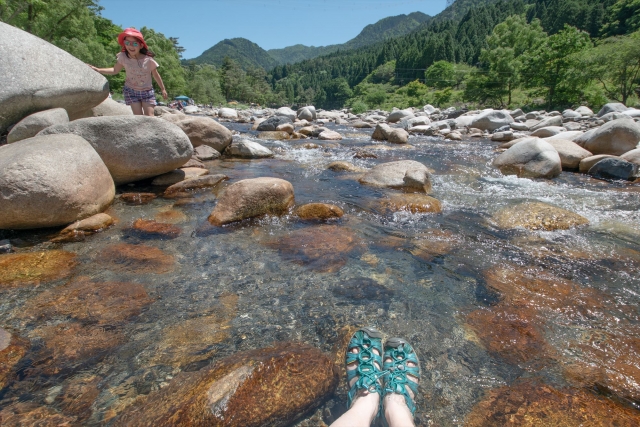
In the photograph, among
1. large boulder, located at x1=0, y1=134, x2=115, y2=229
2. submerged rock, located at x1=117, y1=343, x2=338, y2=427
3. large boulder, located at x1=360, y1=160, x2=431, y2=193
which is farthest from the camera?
large boulder, located at x1=360, y1=160, x2=431, y2=193

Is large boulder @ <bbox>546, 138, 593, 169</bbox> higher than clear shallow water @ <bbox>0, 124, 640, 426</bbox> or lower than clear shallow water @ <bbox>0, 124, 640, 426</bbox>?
lower

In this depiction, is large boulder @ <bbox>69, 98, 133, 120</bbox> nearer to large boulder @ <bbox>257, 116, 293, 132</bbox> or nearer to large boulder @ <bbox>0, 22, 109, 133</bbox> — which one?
large boulder @ <bbox>0, 22, 109, 133</bbox>

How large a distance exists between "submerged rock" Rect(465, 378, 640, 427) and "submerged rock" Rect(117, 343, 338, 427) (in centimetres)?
96

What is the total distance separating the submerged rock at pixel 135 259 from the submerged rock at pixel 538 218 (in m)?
4.57

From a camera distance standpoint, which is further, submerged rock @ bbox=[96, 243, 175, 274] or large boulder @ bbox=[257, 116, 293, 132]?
large boulder @ bbox=[257, 116, 293, 132]

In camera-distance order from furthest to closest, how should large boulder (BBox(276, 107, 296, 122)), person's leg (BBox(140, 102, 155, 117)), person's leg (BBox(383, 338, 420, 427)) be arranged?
large boulder (BBox(276, 107, 296, 122)) < person's leg (BBox(140, 102, 155, 117)) < person's leg (BBox(383, 338, 420, 427))

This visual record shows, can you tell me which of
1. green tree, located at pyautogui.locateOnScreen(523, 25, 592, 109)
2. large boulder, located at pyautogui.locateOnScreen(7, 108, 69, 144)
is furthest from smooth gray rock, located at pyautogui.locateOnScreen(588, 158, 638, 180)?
green tree, located at pyautogui.locateOnScreen(523, 25, 592, 109)

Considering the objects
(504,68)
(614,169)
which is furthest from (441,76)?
(614,169)

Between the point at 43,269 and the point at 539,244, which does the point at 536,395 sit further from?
the point at 43,269

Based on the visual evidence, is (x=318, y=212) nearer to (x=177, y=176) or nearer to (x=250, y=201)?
(x=250, y=201)

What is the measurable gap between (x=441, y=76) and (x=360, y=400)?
68970 millimetres

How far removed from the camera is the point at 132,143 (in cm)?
497

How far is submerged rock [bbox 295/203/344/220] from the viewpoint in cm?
477

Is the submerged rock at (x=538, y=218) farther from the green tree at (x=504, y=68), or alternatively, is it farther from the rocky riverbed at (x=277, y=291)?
the green tree at (x=504, y=68)
